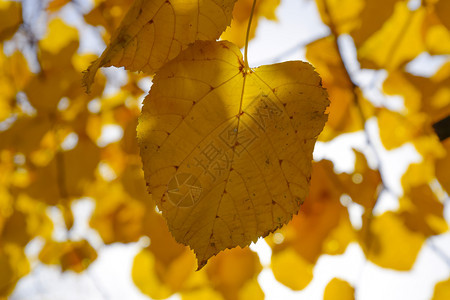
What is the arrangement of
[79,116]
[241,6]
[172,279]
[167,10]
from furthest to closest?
[79,116] → [172,279] → [241,6] → [167,10]

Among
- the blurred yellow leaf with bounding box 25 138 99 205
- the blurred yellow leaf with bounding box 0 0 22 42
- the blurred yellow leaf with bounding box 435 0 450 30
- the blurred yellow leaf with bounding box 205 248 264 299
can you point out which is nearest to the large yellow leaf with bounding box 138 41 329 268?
the blurred yellow leaf with bounding box 435 0 450 30

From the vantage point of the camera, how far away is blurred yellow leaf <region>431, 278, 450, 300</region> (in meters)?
0.76

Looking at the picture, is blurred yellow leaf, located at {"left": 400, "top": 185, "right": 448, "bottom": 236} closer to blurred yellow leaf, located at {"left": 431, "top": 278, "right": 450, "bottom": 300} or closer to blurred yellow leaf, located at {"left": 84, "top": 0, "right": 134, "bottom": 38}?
blurred yellow leaf, located at {"left": 431, "top": 278, "right": 450, "bottom": 300}

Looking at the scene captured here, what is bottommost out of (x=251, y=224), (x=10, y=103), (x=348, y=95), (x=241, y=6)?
(x=251, y=224)

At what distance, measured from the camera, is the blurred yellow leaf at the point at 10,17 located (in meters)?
1.00

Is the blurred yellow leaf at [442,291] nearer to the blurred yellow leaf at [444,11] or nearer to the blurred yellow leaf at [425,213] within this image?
the blurred yellow leaf at [425,213]

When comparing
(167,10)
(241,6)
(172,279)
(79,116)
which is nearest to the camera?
(167,10)

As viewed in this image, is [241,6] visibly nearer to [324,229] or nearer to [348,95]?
[348,95]

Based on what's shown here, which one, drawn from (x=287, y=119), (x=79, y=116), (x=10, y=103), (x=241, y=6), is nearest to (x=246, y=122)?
(x=287, y=119)

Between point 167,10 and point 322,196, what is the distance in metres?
0.55

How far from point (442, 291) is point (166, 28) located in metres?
0.76

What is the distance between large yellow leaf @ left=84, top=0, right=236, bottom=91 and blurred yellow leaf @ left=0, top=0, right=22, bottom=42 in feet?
2.82

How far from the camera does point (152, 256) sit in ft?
2.81

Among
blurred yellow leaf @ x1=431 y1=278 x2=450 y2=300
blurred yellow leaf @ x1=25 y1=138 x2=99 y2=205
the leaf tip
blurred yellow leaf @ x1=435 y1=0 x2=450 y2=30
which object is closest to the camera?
the leaf tip
